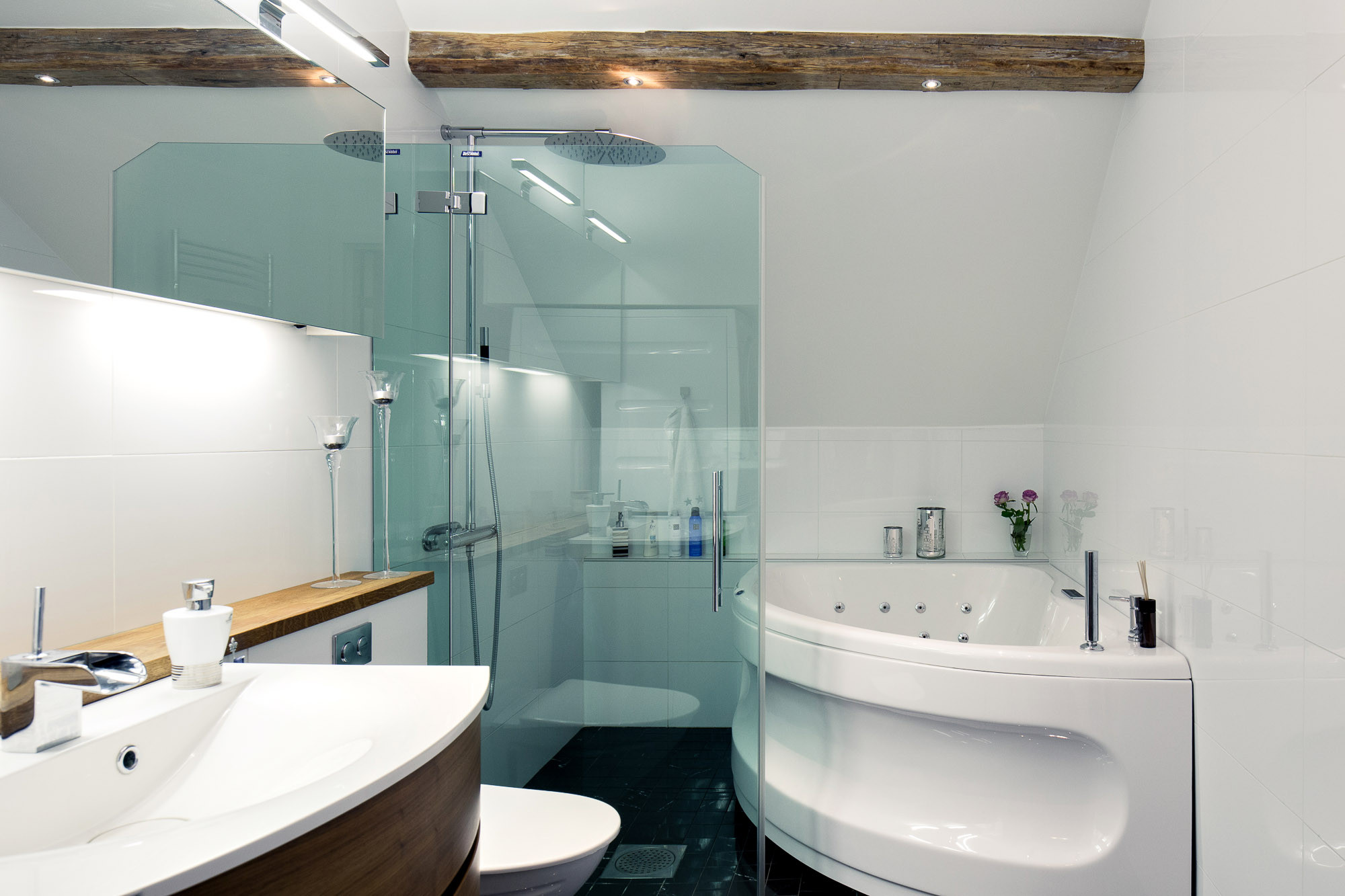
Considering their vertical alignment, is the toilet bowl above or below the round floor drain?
above

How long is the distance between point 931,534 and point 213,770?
283 cm

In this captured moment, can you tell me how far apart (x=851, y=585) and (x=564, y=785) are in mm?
1585

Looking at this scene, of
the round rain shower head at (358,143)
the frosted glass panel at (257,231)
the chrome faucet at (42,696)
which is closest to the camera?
the chrome faucet at (42,696)

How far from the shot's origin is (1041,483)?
3352 mm

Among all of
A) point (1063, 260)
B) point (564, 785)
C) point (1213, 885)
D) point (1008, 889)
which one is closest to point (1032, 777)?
point (1008, 889)

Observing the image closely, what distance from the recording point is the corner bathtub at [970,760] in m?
1.92

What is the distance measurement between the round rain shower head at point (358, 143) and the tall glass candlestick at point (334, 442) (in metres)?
0.61

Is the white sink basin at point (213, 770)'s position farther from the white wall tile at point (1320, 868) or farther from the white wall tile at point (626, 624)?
the white wall tile at point (1320, 868)

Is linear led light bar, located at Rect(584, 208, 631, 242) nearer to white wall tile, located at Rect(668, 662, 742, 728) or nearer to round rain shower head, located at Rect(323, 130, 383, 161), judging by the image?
round rain shower head, located at Rect(323, 130, 383, 161)

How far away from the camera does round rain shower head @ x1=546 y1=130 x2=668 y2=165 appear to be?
2084 mm

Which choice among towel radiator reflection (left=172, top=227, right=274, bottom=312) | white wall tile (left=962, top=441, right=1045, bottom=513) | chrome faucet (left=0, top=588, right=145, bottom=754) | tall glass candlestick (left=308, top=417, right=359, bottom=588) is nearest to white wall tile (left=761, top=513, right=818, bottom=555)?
white wall tile (left=962, top=441, right=1045, bottom=513)

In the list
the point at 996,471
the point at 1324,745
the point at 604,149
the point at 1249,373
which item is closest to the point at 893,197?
the point at 604,149

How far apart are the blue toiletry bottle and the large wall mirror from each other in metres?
0.94

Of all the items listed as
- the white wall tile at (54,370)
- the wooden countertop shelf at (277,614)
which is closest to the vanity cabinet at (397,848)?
the wooden countertop shelf at (277,614)
